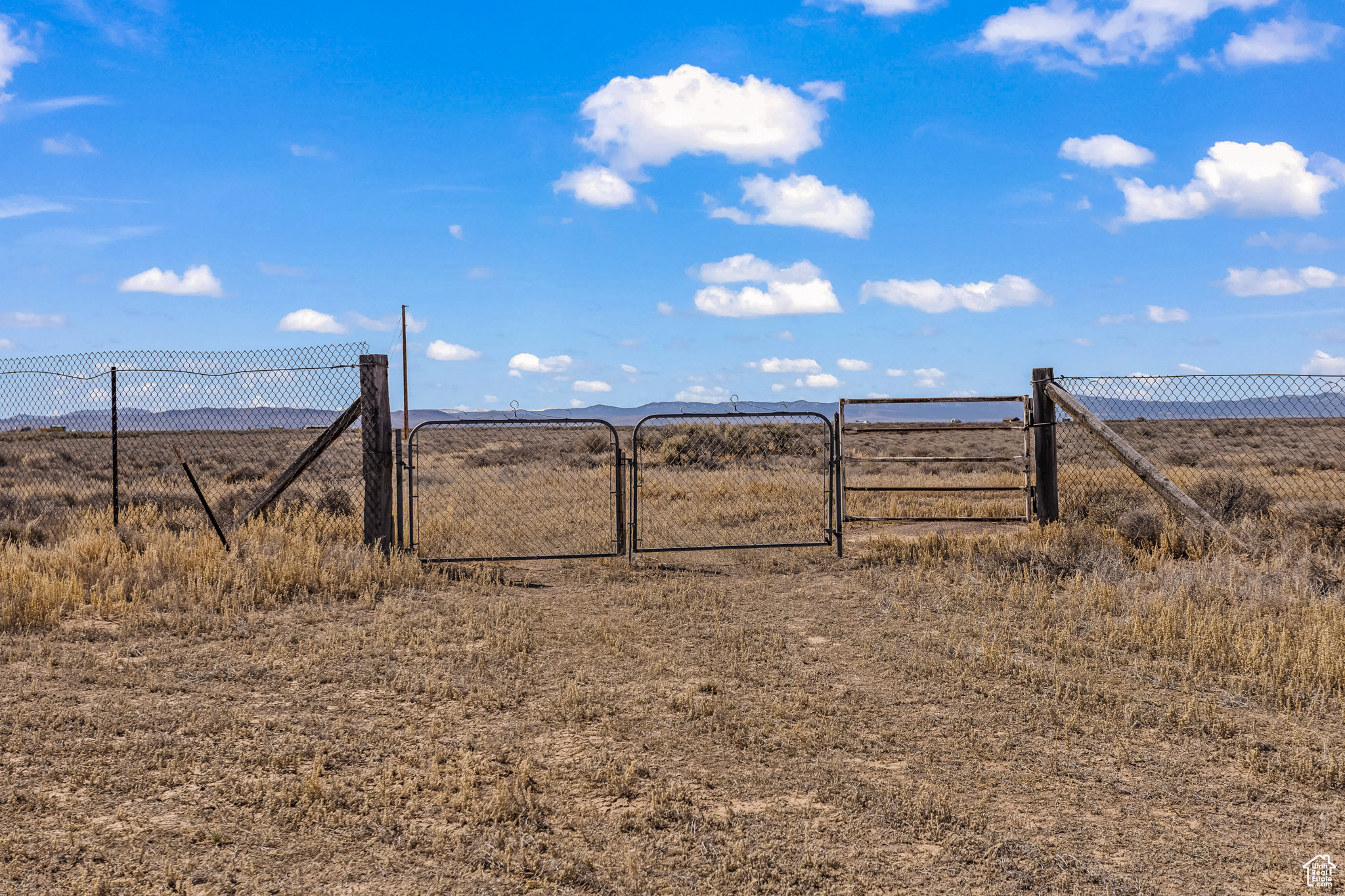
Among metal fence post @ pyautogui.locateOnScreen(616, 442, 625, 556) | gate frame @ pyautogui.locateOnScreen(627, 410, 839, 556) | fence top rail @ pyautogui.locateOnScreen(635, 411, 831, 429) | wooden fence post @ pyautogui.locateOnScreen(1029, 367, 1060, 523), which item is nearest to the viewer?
fence top rail @ pyautogui.locateOnScreen(635, 411, 831, 429)

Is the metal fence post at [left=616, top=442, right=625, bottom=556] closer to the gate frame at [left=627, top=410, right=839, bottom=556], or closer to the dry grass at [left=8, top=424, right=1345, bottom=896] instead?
the gate frame at [left=627, top=410, right=839, bottom=556]

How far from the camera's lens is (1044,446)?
42.1 feet

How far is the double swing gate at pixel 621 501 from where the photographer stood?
11625mm

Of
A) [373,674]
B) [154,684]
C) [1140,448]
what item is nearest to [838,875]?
[373,674]

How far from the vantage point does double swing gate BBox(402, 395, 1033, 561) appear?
38.6 ft

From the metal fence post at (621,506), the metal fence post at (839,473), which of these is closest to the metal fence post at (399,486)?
the metal fence post at (621,506)

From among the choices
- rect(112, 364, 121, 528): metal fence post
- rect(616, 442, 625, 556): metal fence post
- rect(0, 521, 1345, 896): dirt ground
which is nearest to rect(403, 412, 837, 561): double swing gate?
rect(616, 442, 625, 556): metal fence post

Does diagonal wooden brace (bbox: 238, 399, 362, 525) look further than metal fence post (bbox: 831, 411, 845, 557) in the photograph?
No

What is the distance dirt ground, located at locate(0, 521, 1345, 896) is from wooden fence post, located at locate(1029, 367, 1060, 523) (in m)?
3.97

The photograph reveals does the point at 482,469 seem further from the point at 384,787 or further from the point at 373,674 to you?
the point at 384,787

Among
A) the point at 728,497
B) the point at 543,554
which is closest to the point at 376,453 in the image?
the point at 543,554

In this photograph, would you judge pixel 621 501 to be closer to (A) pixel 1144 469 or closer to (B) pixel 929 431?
(B) pixel 929 431

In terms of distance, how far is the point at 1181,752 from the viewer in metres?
5.38

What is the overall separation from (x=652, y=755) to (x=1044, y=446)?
956 cm
